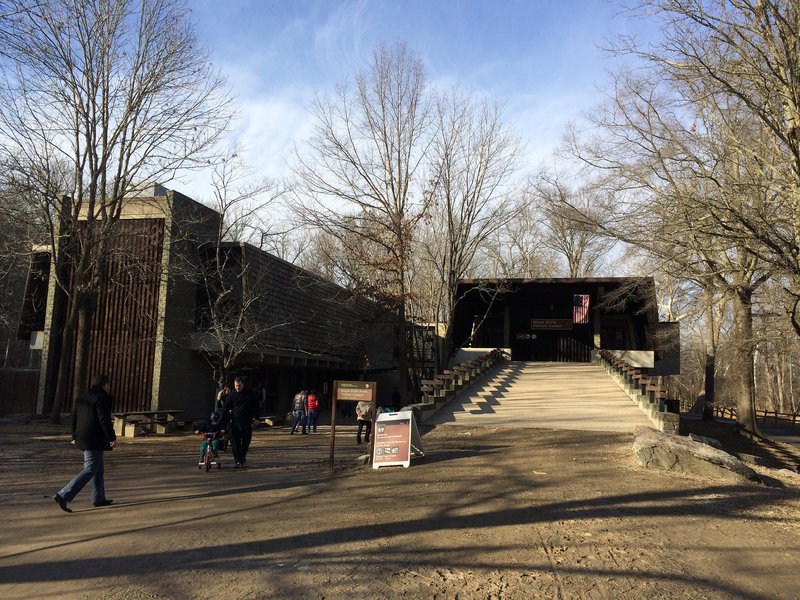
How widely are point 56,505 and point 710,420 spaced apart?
30200 millimetres

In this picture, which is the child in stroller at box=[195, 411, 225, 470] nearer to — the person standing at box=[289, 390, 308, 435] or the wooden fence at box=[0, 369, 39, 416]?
the person standing at box=[289, 390, 308, 435]

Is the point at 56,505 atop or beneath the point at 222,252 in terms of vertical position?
beneath

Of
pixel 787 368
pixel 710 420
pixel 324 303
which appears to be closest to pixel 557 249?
pixel 710 420

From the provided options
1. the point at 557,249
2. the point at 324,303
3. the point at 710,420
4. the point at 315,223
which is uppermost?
the point at 557,249

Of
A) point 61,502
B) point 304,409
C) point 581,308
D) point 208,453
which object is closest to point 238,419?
point 208,453

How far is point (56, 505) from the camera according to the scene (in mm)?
7133

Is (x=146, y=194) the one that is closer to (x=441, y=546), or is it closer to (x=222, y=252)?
(x=222, y=252)

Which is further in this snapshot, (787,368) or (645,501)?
(787,368)

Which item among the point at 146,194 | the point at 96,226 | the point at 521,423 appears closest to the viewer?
the point at 521,423

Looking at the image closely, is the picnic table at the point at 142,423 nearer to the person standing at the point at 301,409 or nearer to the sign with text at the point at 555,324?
the person standing at the point at 301,409

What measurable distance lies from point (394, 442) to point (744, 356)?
16862 millimetres

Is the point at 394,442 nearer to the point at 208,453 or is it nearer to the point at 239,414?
the point at 239,414

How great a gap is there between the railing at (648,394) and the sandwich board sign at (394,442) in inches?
243

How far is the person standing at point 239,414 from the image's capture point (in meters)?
9.63
